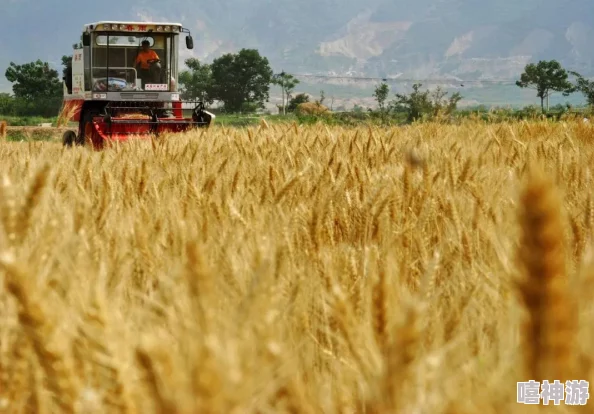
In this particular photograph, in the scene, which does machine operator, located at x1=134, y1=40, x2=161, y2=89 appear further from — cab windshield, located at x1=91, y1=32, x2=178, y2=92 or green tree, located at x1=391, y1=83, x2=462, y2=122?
green tree, located at x1=391, y1=83, x2=462, y2=122

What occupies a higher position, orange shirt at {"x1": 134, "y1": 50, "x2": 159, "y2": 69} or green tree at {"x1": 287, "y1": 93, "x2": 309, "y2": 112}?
green tree at {"x1": 287, "y1": 93, "x2": 309, "y2": 112}

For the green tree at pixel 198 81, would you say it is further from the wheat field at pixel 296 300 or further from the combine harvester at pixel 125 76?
the wheat field at pixel 296 300

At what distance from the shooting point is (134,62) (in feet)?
44.8

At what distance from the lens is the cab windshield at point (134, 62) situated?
43.1 feet

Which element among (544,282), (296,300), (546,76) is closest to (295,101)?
Answer: (546,76)

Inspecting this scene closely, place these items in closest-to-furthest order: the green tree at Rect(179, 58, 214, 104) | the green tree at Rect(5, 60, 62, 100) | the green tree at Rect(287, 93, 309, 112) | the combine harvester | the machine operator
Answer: the combine harvester → the machine operator → the green tree at Rect(287, 93, 309, 112) → the green tree at Rect(5, 60, 62, 100) → the green tree at Rect(179, 58, 214, 104)

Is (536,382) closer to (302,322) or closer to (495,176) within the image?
(302,322)

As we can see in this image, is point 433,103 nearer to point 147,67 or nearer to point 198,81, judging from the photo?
point 147,67

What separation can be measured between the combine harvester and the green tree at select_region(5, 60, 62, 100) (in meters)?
72.1

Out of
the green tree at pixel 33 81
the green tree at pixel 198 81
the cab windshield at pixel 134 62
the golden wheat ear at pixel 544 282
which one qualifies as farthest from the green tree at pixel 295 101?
the golden wheat ear at pixel 544 282

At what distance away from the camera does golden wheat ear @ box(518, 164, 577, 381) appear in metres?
0.52

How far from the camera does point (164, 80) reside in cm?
1359

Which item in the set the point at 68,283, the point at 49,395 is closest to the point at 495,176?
the point at 68,283

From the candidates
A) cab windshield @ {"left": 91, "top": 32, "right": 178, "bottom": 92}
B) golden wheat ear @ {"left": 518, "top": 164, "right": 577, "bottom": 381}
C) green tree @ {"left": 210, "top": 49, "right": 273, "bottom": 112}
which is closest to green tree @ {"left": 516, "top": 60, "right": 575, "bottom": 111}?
green tree @ {"left": 210, "top": 49, "right": 273, "bottom": 112}
